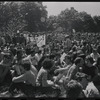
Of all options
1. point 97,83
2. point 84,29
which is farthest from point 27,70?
point 84,29

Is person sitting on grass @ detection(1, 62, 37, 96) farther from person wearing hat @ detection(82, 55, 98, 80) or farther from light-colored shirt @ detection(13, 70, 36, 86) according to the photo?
person wearing hat @ detection(82, 55, 98, 80)

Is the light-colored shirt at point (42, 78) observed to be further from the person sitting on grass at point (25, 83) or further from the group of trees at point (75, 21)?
the group of trees at point (75, 21)

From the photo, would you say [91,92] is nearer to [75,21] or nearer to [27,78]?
[27,78]

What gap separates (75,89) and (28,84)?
289 centimetres

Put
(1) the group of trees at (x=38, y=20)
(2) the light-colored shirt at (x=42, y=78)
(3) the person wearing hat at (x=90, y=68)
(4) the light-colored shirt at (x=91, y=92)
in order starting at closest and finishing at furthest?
(4) the light-colored shirt at (x=91, y=92)
(2) the light-colored shirt at (x=42, y=78)
(3) the person wearing hat at (x=90, y=68)
(1) the group of trees at (x=38, y=20)

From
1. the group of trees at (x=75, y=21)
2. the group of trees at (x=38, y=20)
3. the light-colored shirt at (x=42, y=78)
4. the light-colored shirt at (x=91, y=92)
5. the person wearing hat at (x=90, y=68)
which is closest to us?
the light-colored shirt at (x=91, y=92)

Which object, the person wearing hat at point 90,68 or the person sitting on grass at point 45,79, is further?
the person wearing hat at point 90,68

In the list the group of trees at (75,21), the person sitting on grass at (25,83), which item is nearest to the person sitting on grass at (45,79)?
the person sitting on grass at (25,83)

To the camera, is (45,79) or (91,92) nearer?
(91,92)

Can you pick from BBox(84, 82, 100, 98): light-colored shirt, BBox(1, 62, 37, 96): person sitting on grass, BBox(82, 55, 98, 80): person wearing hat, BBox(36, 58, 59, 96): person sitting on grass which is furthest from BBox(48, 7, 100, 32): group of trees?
BBox(84, 82, 100, 98): light-colored shirt

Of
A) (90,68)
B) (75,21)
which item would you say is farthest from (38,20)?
(90,68)

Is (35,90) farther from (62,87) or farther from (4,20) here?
(4,20)

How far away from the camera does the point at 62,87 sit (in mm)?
6727

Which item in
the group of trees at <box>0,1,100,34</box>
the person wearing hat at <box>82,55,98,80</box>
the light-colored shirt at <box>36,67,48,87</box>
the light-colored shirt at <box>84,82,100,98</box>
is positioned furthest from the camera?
the group of trees at <box>0,1,100,34</box>
